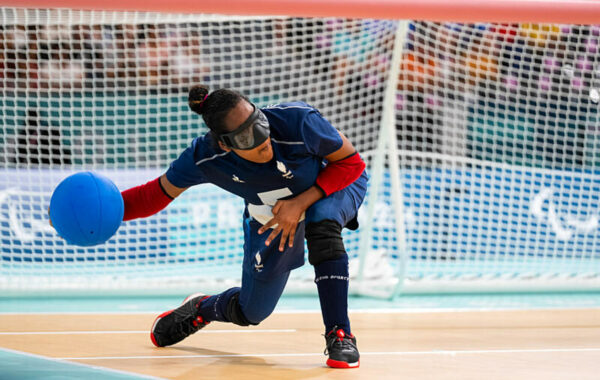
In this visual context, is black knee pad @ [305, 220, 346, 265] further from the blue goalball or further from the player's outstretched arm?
the blue goalball

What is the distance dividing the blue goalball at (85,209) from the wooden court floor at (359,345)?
0.50m

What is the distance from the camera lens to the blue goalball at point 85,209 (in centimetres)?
289

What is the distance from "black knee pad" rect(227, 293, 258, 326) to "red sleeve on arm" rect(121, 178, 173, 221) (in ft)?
1.77

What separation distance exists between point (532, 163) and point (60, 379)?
556cm

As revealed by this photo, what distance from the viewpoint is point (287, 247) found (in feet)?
10.5

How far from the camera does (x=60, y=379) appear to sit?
2.58 m

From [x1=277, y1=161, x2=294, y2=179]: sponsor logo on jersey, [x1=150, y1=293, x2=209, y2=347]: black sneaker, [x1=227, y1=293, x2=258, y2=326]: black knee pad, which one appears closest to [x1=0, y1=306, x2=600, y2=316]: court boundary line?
[x1=150, y1=293, x2=209, y2=347]: black sneaker

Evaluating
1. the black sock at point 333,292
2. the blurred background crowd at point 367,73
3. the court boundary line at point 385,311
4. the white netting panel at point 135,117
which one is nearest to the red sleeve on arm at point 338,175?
the black sock at point 333,292

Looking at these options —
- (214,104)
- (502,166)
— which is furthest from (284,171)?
(502,166)

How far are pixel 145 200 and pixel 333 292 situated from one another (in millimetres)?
853

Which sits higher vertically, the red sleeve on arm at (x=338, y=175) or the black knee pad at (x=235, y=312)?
the red sleeve on arm at (x=338, y=175)

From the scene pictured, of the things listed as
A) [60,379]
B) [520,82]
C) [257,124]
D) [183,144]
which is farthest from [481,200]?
[60,379]

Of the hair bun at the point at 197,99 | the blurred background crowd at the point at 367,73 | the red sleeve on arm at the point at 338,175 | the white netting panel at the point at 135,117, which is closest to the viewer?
the hair bun at the point at 197,99

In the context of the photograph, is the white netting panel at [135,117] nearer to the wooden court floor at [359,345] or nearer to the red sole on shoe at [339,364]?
the wooden court floor at [359,345]
